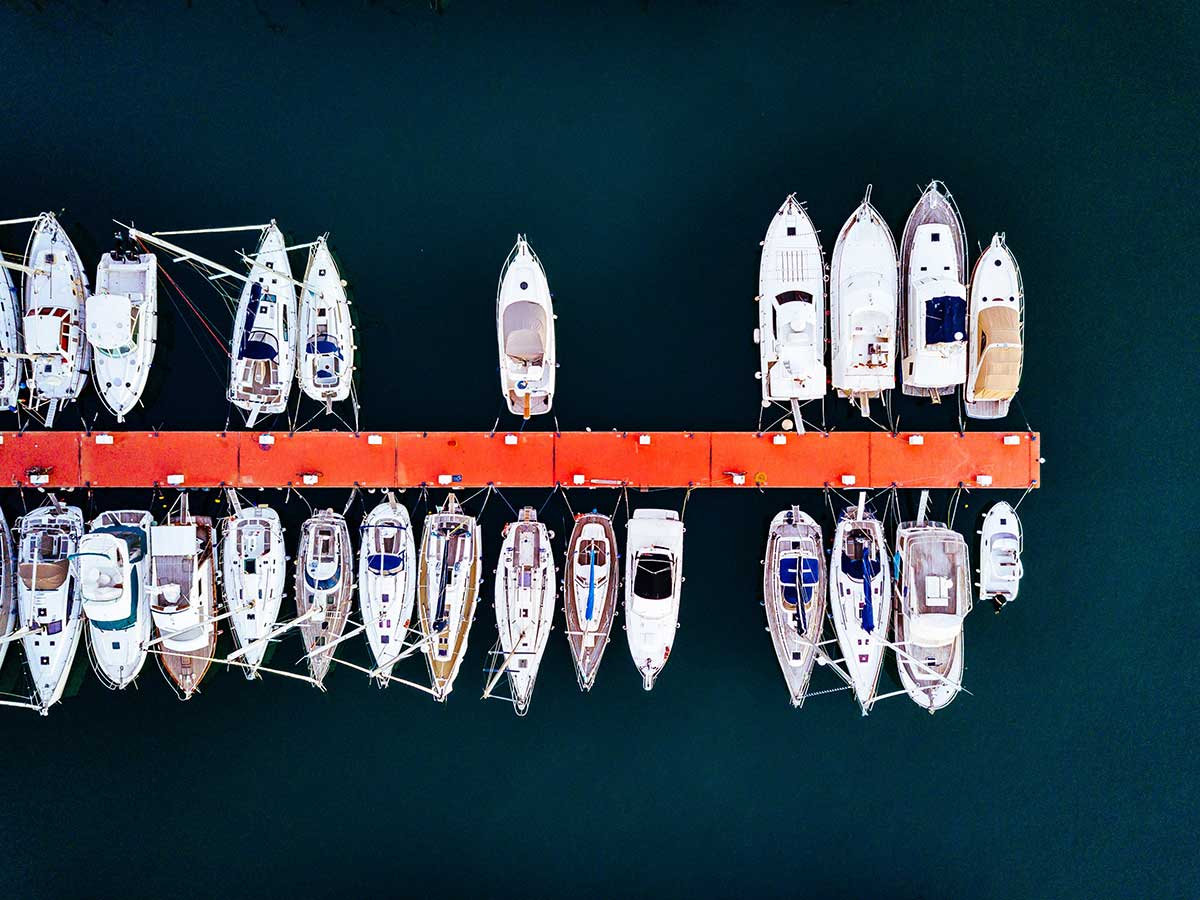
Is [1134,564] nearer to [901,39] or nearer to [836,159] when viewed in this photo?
[836,159]

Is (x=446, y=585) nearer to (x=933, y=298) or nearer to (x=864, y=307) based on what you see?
(x=864, y=307)

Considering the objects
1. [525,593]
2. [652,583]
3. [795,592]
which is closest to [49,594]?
[525,593]

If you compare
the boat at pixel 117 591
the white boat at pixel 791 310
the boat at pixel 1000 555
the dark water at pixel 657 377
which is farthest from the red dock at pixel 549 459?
the white boat at pixel 791 310

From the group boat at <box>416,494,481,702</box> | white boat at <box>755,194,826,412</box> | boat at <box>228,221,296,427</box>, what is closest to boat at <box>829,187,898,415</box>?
white boat at <box>755,194,826,412</box>

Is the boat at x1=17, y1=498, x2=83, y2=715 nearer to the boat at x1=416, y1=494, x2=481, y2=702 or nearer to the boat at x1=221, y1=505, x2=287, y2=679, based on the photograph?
the boat at x1=221, y1=505, x2=287, y2=679

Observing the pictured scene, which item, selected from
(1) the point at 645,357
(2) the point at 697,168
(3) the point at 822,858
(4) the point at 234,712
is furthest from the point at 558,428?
(3) the point at 822,858

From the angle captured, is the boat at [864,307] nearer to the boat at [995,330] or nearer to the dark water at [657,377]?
the dark water at [657,377]
